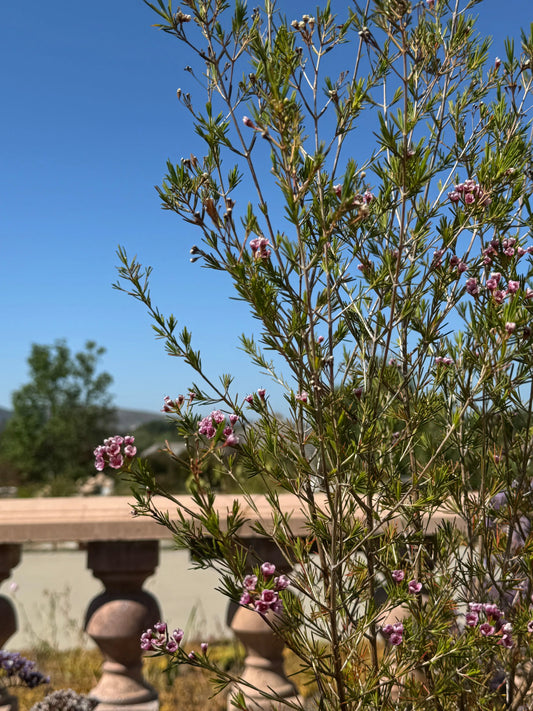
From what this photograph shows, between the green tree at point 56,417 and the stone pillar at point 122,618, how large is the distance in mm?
28772

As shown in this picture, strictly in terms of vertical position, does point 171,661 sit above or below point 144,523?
below

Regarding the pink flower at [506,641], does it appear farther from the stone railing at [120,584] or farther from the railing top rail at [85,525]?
the stone railing at [120,584]

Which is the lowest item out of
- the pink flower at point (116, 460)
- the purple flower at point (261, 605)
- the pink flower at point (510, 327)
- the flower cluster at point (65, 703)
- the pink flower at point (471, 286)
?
the flower cluster at point (65, 703)

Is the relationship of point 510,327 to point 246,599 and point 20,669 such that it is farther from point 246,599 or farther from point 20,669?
point 20,669

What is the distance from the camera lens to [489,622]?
1987mm

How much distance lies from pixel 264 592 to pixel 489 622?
0.72 metres

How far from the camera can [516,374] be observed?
222 cm

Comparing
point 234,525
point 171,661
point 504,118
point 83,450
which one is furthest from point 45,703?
point 83,450

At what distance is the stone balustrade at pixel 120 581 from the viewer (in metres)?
3.03

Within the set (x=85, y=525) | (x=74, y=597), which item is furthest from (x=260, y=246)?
(x=74, y=597)

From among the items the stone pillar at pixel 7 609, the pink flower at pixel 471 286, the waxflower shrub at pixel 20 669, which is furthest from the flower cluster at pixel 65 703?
the pink flower at pixel 471 286

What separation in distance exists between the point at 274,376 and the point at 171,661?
2.98 ft

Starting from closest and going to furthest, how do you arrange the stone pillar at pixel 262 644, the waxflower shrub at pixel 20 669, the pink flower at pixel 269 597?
the pink flower at pixel 269 597
the stone pillar at pixel 262 644
the waxflower shrub at pixel 20 669

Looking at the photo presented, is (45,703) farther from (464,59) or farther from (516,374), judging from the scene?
(464,59)
